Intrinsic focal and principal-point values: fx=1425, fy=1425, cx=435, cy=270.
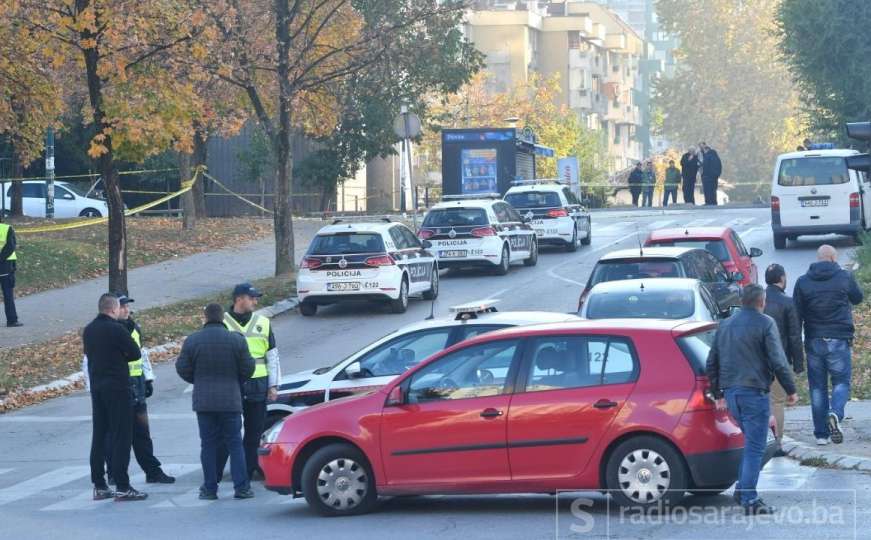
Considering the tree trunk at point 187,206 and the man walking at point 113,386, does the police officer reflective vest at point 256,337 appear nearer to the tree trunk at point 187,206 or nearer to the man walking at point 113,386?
the man walking at point 113,386

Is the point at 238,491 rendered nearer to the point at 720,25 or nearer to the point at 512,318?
the point at 512,318

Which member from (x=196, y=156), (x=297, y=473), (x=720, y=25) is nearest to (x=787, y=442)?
(x=297, y=473)

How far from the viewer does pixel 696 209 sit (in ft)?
149

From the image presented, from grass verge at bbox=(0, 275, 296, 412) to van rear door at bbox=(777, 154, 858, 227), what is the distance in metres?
11.4

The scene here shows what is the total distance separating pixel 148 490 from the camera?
511 inches

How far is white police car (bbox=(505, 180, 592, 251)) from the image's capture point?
3347cm

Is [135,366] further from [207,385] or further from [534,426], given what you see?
[534,426]

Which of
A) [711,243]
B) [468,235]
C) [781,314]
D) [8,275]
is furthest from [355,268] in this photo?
[781,314]

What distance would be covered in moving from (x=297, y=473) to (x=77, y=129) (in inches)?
1403

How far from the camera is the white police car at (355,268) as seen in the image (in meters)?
24.1

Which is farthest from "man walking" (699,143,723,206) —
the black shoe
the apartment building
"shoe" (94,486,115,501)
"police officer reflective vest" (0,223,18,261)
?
the apartment building

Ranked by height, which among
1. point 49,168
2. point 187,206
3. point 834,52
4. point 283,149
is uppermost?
point 834,52

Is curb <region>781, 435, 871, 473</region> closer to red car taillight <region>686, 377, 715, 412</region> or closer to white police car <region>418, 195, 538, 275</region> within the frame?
red car taillight <region>686, 377, 715, 412</region>

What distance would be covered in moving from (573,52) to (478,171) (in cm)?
5899
